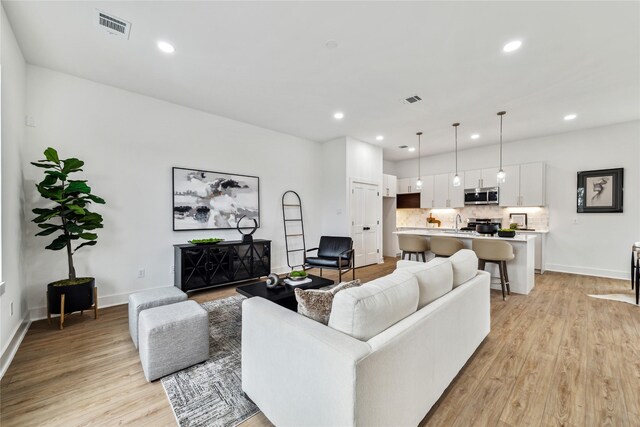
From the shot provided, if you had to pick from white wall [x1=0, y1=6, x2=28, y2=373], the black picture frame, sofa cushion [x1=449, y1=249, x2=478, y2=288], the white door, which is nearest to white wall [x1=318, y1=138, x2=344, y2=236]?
the white door

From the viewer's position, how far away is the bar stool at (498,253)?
3.75 metres

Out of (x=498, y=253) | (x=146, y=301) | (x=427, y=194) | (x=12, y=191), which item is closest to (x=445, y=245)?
(x=498, y=253)

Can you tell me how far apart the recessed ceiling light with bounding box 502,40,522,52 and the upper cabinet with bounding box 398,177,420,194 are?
196 inches

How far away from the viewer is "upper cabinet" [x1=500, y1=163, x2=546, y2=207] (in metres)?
5.54

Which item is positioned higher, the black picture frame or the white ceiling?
the white ceiling

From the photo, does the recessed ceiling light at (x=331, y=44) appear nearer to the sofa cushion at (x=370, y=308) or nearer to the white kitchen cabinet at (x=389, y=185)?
the sofa cushion at (x=370, y=308)

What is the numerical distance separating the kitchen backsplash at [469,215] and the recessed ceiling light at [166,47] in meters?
6.80

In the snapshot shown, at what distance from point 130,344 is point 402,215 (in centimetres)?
714

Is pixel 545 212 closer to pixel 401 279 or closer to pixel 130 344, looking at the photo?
pixel 401 279

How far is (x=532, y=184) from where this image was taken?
5629mm


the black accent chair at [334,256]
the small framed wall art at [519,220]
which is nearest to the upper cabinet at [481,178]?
the small framed wall art at [519,220]

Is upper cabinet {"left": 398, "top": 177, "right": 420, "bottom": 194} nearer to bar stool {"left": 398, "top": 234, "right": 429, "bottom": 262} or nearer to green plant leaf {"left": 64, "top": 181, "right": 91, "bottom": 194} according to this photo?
bar stool {"left": 398, "top": 234, "right": 429, "bottom": 262}

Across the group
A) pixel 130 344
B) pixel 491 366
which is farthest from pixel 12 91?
pixel 491 366

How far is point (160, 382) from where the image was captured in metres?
1.95
